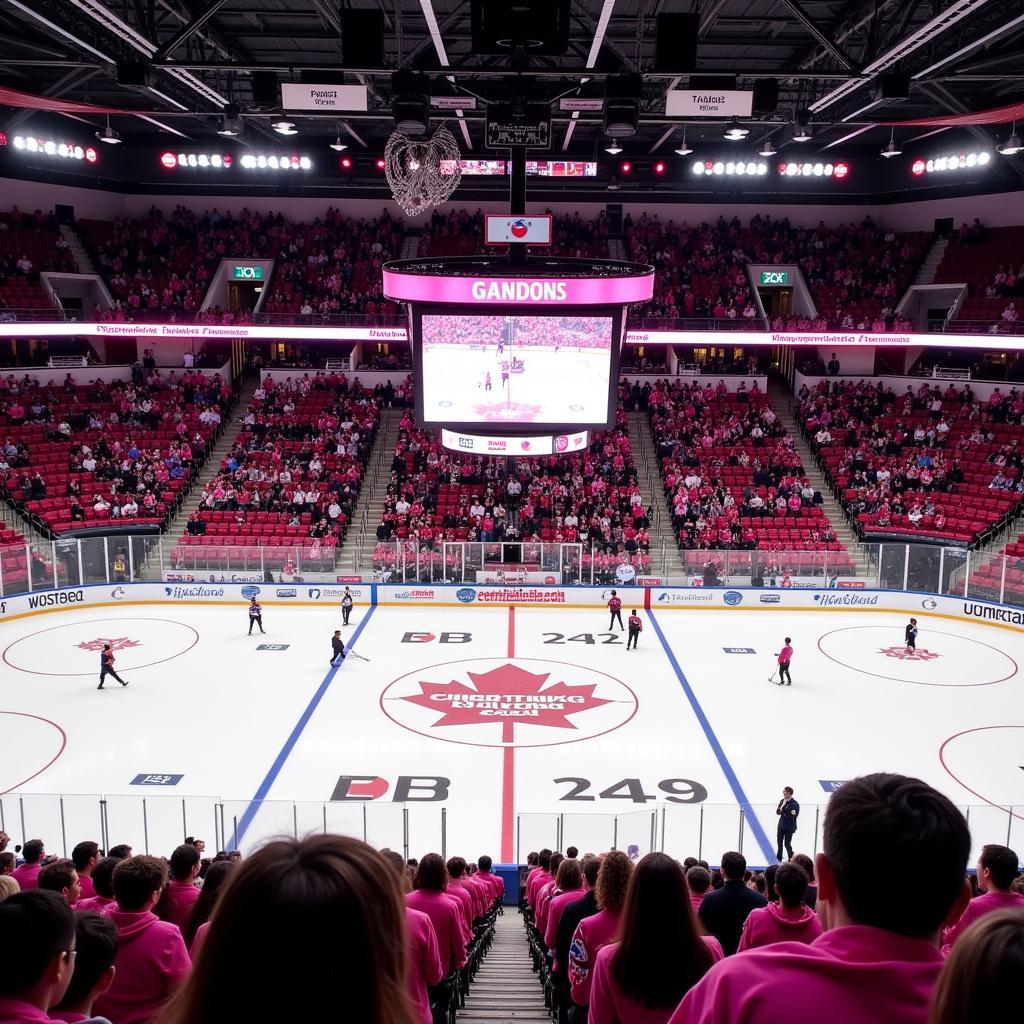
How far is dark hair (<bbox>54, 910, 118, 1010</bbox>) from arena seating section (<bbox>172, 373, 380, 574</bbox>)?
969 inches

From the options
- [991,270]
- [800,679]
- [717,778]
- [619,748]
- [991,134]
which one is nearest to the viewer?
[717,778]

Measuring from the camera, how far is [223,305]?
3897 cm

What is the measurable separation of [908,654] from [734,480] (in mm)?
10469

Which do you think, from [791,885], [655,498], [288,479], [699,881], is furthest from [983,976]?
[288,479]

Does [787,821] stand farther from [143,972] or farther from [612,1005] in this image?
[143,972]

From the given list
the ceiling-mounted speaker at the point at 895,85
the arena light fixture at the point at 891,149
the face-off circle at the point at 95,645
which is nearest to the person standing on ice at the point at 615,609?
the face-off circle at the point at 95,645

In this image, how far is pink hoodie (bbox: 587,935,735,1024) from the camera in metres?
3.11

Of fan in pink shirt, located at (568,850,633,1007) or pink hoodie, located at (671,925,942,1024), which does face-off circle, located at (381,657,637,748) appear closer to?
fan in pink shirt, located at (568,850,633,1007)

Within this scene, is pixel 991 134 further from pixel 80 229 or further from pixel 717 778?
pixel 80 229

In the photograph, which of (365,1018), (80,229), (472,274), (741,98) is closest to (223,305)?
(80,229)

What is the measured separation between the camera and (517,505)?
1172 inches

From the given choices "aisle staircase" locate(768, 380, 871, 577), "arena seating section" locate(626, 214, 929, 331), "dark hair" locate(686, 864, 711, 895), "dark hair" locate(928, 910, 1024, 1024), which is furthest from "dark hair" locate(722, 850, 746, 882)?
"arena seating section" locate(626, 214, 929, 331)

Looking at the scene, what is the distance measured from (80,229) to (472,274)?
2812cm

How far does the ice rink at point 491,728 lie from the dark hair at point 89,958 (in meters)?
8.07
